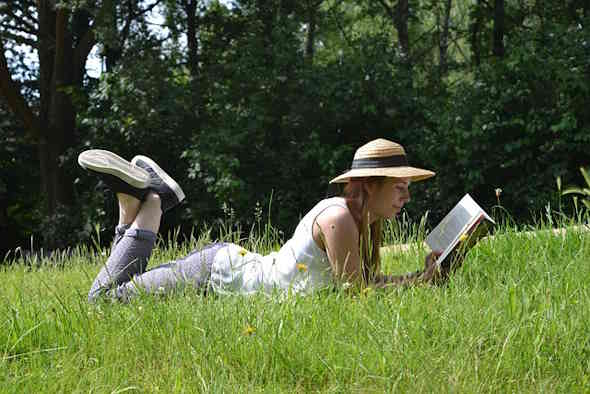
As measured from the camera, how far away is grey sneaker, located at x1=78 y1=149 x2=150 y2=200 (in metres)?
4.05

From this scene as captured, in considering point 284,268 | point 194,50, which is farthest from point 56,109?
point 284,268

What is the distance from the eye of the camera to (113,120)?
10961mm

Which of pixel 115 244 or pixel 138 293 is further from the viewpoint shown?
pixel 115 244

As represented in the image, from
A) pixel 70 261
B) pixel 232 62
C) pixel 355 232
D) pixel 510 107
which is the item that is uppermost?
pixel 232 62

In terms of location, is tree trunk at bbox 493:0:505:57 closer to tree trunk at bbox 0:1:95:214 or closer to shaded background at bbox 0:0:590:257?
shaded background at bbox 0:0:590:257

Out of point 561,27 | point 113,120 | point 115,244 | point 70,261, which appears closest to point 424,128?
point 561,27

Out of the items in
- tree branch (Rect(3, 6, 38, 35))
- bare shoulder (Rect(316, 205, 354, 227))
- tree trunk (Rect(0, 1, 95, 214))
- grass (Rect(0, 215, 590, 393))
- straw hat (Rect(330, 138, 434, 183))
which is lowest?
grass (Rect(0, 215, 590, 393))

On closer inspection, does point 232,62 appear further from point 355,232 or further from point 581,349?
point 581,349

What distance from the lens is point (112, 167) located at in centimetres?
402

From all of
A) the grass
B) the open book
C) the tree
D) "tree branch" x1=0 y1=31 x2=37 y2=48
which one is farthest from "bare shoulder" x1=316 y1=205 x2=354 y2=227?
"tree branch" x1=0 y1=31 x2=37 y2=48

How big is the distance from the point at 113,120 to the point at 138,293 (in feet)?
26.0

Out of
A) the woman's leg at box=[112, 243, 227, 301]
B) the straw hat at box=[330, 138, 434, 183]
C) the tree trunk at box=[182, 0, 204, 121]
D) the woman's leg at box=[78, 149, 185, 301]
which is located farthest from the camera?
the tree trunk at box=[182, 0, 204, 121]

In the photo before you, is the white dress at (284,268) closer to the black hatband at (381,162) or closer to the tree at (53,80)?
the black hatband at (381,162)

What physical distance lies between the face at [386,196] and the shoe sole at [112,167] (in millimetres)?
1428
